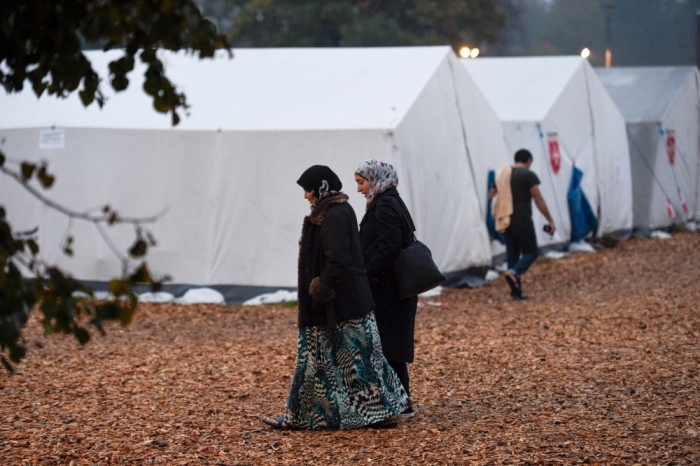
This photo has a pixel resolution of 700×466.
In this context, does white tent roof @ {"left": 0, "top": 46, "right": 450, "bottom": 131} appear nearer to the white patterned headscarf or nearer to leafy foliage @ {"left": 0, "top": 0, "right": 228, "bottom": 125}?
the white patterned headscarf

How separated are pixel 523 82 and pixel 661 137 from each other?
14.4 ft

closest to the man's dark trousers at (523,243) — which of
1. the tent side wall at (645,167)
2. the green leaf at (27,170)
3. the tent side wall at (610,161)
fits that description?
the tent side wall at (610,161)

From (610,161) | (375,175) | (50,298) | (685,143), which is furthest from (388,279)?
(685,143)

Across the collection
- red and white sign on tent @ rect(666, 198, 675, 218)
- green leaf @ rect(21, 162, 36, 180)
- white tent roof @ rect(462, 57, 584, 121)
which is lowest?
green leaf @ rect(21, 162, 36, 180)

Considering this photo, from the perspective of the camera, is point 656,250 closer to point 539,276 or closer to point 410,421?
point 539,276

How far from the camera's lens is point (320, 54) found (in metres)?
13.6

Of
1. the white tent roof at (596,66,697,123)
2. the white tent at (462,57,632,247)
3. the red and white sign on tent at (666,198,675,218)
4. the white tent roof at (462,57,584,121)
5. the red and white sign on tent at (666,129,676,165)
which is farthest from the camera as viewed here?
the white tent roof at (596,66,697,123)

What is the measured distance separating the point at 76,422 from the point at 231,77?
766 centimetres

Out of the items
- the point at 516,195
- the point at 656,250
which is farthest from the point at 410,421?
the point at 656,250

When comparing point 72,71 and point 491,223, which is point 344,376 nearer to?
point 72,71

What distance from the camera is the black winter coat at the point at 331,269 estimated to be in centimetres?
560

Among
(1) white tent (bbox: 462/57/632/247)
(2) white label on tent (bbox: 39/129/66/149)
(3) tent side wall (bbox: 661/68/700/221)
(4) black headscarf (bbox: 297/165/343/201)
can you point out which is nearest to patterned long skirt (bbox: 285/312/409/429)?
(4) black headscarf (bbox: 297/165/343/201)

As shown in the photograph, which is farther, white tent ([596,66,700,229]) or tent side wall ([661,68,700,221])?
tent side wall ([661,68,700,221])

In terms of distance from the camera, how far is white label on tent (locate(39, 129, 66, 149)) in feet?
41.8
